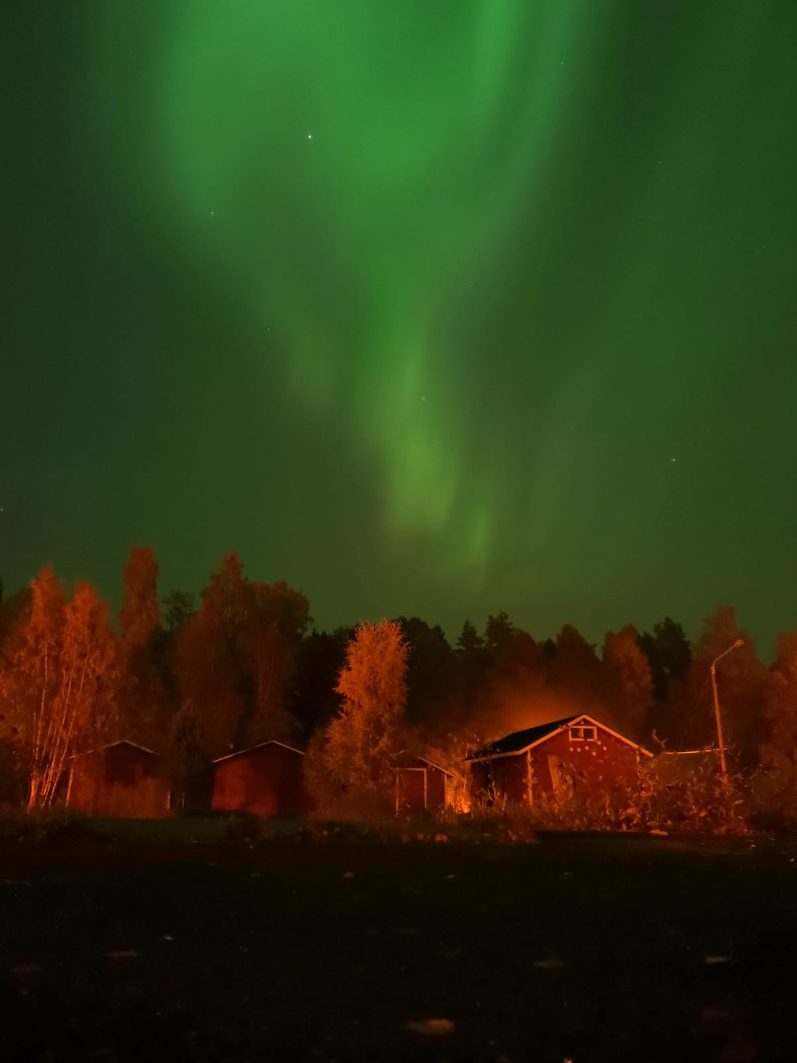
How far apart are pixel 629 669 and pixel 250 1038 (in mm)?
79215

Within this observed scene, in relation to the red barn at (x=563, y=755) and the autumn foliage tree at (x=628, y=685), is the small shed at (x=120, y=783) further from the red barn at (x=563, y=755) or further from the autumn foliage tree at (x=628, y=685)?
the autumn foliage tree at (x=628, y=685)

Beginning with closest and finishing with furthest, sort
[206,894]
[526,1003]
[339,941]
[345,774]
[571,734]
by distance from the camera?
[526,1003] < [339,941] < [206,894] < [345,774] < [571,734]

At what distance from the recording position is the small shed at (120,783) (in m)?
37.2

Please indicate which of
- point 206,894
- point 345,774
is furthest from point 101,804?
point 206,894

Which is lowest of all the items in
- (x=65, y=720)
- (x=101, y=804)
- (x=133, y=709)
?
(x=101, y=804)

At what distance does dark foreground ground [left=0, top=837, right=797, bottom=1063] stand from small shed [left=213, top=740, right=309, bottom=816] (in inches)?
1687

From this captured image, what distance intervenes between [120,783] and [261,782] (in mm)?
8500

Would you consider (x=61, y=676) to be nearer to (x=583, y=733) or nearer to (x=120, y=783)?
(x=120, y=783)

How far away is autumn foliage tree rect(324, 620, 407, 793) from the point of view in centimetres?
4116

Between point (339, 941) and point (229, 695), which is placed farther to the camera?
point (229, 695)

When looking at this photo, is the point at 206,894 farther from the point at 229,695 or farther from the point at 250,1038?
the point at 229,695

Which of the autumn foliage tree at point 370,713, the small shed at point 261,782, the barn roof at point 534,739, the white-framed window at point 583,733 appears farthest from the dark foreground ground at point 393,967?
the small shed at point 261,782

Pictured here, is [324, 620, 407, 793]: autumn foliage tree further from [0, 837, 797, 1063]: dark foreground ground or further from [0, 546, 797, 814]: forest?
[0, 837, 797, 1063]: dark foreground ground

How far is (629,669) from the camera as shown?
79625 millimetres
